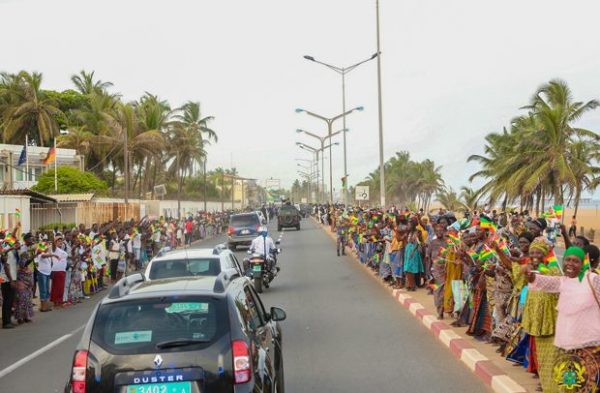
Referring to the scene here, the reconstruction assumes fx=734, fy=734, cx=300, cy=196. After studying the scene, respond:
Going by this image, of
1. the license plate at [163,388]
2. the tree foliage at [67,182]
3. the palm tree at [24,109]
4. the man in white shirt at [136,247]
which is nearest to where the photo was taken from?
the license plate at [163,388]

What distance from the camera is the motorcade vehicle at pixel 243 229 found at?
1276 inches

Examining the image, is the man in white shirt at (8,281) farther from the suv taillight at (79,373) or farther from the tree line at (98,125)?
the tree line at (98,125)

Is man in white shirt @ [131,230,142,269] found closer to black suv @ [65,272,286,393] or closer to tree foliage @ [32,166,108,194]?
tree foliage @ [32,166,108,194]

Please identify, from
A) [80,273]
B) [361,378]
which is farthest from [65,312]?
[361,378]

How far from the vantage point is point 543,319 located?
689cm

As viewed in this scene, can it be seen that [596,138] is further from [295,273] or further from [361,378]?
[361,378]

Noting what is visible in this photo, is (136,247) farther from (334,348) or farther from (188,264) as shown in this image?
(334,348)

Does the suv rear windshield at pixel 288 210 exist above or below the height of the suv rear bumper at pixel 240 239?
above

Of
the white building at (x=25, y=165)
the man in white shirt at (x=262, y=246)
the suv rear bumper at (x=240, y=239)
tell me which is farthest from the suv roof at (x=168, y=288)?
the white building at (x=25, y=165)

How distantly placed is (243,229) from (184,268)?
21635mm

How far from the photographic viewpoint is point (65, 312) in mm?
15750

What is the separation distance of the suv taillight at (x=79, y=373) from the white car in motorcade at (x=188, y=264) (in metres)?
5.62

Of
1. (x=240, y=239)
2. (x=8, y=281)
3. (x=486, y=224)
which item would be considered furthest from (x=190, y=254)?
(x=240, y=239)

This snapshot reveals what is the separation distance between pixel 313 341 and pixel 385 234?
8.07m
